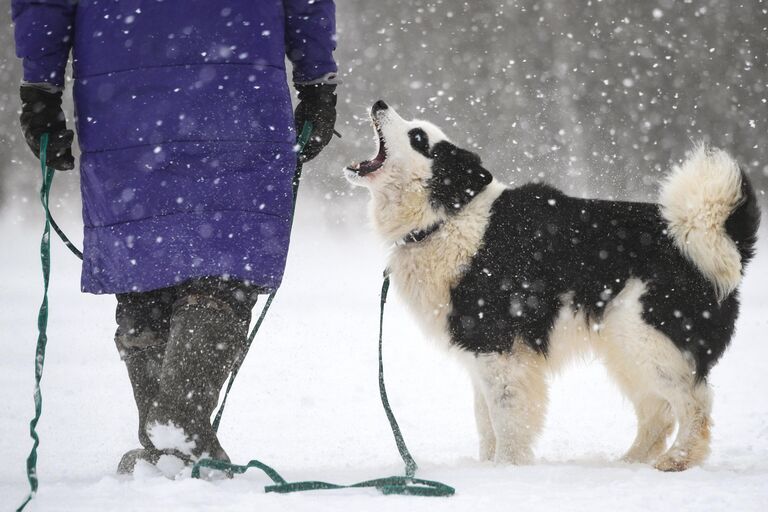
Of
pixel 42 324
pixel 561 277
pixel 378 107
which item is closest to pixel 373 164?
pixel 378 107

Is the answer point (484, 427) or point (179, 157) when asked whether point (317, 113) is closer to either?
point (179, 157)

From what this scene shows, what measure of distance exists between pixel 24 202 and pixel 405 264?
444 inches

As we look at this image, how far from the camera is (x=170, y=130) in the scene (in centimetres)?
232

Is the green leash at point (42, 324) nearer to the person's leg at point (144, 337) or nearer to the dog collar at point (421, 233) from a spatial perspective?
the person's leg at point (144, 337)

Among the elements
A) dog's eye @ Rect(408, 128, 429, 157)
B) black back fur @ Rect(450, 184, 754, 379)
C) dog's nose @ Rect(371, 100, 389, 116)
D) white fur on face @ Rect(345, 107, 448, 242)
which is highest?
dog's nose @ Rect(371, 100, 389, 116)

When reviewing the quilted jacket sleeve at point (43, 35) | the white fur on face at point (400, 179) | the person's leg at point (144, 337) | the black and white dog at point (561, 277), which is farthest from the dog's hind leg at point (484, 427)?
the quilted jacket sleeve at point (43, 35)

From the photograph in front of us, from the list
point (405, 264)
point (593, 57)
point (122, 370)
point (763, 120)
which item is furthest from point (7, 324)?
point (763, 120)

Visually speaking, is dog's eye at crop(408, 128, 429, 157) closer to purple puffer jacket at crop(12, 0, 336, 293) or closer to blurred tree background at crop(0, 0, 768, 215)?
purple puffer jacket at crop(12, 0, 336, 293)

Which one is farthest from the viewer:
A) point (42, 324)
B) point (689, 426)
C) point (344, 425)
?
point (344, 425)

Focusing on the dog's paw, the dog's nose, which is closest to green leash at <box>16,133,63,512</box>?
the dog's nose

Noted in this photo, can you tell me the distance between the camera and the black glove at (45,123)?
243 cm

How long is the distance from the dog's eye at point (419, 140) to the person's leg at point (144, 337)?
1.41 metres

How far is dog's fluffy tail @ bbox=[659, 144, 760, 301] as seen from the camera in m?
3.11

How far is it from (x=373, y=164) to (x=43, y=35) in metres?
1.53
